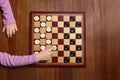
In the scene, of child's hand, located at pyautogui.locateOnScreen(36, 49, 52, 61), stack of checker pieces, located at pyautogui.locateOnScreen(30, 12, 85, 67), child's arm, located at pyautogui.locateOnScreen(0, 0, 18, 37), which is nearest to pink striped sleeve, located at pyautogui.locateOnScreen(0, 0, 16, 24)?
child's arm, located at pyautogui.locateOnScreen(0, 0, 18, 37)

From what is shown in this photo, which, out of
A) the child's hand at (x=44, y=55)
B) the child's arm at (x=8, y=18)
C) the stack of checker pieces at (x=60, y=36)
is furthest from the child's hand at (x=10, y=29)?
the child's hand at (x=44, y=55)

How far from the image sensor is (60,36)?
5.19ft

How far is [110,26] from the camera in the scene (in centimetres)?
160

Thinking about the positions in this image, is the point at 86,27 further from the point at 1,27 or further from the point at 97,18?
the point at 1,27

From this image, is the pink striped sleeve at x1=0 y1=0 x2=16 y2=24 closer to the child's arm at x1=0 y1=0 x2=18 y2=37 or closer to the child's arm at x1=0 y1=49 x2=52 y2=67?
the child's arm at x1=0 y1=0 x2=18 y2=37

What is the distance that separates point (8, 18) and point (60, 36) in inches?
14.1

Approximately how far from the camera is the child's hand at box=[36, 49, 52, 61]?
154cm

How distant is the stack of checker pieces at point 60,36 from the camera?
1.58 metres

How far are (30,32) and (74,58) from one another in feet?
1.10

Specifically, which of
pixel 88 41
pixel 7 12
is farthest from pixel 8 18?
pixel 88 41

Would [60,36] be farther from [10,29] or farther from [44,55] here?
[10,29]

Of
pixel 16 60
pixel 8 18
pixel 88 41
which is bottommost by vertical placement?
pixel 16 60

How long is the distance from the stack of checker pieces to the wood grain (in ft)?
0.13

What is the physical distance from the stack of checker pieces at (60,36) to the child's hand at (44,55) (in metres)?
0.03
